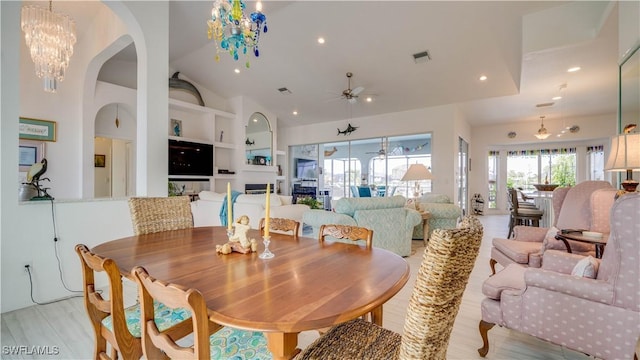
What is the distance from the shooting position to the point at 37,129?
14.8ft

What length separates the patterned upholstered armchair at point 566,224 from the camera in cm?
251

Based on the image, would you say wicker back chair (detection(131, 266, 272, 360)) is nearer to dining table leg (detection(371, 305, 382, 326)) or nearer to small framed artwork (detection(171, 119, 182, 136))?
dining table leg (detection(371, 305, 382, 326))

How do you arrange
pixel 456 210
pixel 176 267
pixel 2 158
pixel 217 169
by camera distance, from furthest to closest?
1. pixel 217 169
2. pixel 456 210
3. pixel 2 158
4. pixel 176 267

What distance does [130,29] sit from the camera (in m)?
3.19

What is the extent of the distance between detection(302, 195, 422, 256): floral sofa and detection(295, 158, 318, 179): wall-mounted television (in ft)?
17.5

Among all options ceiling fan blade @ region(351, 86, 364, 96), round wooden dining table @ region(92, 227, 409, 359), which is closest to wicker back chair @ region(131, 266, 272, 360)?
round wooden dining table @ region(92, 227, 409, 359)

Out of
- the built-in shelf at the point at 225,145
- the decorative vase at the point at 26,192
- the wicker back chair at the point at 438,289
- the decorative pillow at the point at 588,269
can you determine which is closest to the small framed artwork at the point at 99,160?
the built-in shelf at the point at 225,145

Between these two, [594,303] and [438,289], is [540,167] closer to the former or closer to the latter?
[594,303]

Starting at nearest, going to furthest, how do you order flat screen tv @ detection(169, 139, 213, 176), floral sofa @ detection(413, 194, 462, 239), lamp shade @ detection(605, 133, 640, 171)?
lamp shade @ detection(605, 133, 640, 171) → floral sofa @ detection(413, 194, 462, 239) → flat screen tv @ detection(169, 139, 213, 176)

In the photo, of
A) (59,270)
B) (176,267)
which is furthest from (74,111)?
(176,267)

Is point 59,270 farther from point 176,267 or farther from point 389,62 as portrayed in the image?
point 389,62

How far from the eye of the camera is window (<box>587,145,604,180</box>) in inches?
297

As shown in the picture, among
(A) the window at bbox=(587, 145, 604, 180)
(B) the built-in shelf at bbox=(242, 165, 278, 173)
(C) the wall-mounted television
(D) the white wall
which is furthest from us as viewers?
(C) the wall-mounted television

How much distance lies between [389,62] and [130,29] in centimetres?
416
